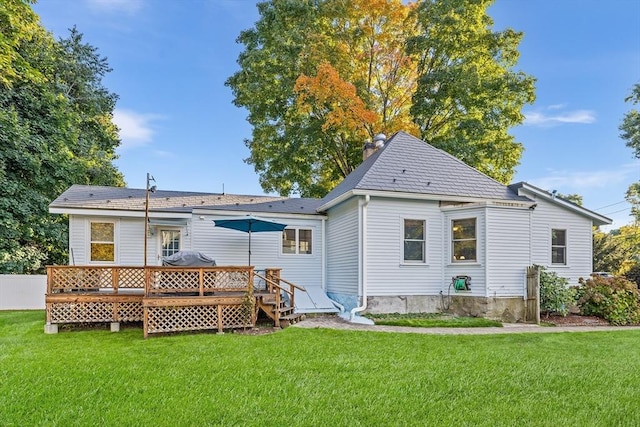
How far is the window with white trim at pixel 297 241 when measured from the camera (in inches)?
517

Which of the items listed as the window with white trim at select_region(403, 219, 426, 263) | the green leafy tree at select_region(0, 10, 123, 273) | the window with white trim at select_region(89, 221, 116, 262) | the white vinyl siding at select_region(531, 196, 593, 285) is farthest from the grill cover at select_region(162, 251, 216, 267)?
the green leafy tree at select_region(0, 10, 123, 273)

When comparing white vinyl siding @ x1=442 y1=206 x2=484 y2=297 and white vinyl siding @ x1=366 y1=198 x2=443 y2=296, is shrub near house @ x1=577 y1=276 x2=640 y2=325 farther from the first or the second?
white vinyl siding @ x1=366 y1=198 x2=443 y2=296

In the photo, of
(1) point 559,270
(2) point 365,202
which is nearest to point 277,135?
(2) point 365,202

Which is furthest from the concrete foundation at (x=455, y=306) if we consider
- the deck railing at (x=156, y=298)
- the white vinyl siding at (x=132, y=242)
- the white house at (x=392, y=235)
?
the white vinyl siding at (x=132, y=242)

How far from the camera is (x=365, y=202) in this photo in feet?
34.5

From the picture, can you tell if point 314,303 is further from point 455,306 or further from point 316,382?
point 316,382

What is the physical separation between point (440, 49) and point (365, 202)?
44.2 ft

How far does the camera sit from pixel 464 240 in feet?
36.2

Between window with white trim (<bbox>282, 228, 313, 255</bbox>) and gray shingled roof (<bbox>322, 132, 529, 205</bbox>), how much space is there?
7.20 feet

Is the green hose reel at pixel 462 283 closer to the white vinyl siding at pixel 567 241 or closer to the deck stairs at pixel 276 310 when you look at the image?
the white vinyl siding at pixel 567 241

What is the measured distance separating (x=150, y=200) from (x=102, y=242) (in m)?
1.91

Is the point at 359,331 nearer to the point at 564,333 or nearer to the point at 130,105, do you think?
the point at 564,333

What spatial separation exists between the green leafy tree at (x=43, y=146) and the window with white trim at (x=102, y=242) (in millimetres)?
6447

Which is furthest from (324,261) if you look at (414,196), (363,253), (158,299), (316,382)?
(316,382)
